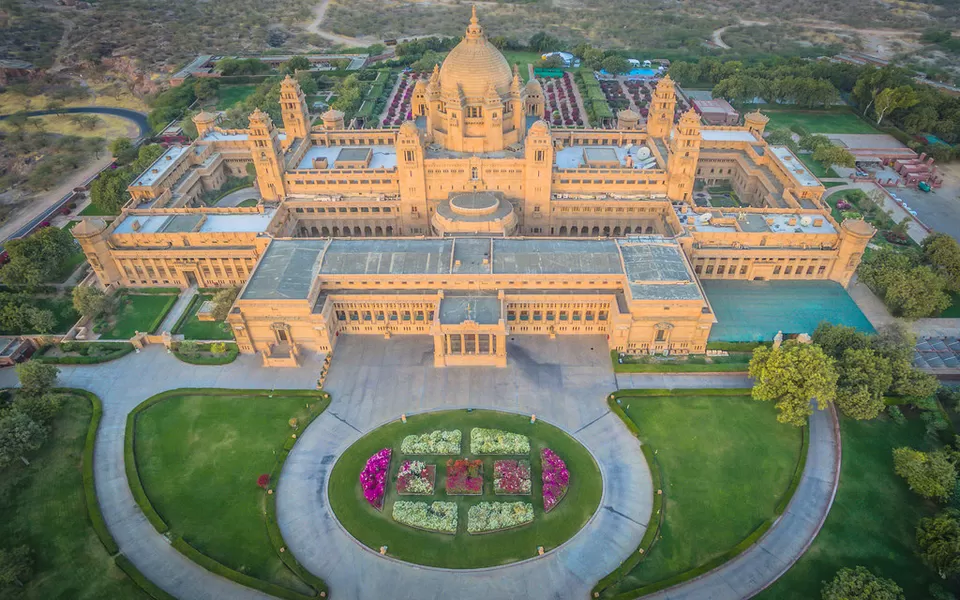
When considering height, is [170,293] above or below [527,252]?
below

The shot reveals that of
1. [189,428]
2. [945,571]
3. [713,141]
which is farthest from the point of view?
[713,141]

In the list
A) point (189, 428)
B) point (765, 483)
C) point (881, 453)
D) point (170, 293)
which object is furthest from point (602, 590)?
point (170, 293)

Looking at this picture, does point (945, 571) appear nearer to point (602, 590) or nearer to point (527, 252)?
point (602, 590)

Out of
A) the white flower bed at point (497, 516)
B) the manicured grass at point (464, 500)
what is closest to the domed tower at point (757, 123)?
the manicured grass at point (464, 500)

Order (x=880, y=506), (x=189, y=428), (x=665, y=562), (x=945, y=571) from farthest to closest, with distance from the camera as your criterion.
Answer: (x=189, y=428) → (x=880, y=506) → (x=665, y=562) → (x=945, y=571)

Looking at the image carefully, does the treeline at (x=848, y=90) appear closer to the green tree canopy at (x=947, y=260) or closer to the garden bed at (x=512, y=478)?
the green tree canopy at (x=947, y=260)

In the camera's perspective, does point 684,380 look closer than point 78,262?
Yes
